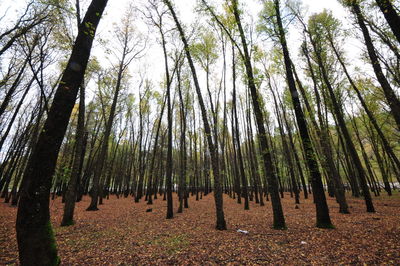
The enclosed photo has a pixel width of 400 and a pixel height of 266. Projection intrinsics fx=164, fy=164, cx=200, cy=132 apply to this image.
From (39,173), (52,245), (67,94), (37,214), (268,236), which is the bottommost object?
(268,236)

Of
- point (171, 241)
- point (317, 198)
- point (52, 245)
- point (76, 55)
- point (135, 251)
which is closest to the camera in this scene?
point (52, 245)

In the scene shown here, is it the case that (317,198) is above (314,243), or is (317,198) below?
above

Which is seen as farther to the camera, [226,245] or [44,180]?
[226,245]

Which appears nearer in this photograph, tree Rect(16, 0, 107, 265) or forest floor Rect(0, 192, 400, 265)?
tree Rect(16, 0, 107, 265)

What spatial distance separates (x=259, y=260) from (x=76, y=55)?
6.64 m

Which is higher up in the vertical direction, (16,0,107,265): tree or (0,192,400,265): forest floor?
(16,0,107,265): tree

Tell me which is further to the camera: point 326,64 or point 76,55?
point 326,64

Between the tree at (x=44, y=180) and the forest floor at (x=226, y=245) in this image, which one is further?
the forest floor at (x=226, y=245)

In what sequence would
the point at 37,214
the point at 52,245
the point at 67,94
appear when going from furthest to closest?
the point at 67,94 → the point at 52,245 → the point at 37,214

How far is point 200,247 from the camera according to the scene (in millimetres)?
5324

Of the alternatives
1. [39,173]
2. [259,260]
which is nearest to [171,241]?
[259,260]

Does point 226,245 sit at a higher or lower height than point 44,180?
lower

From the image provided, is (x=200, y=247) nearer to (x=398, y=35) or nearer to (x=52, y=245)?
(x=52, y=245)

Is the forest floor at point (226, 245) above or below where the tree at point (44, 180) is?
below
